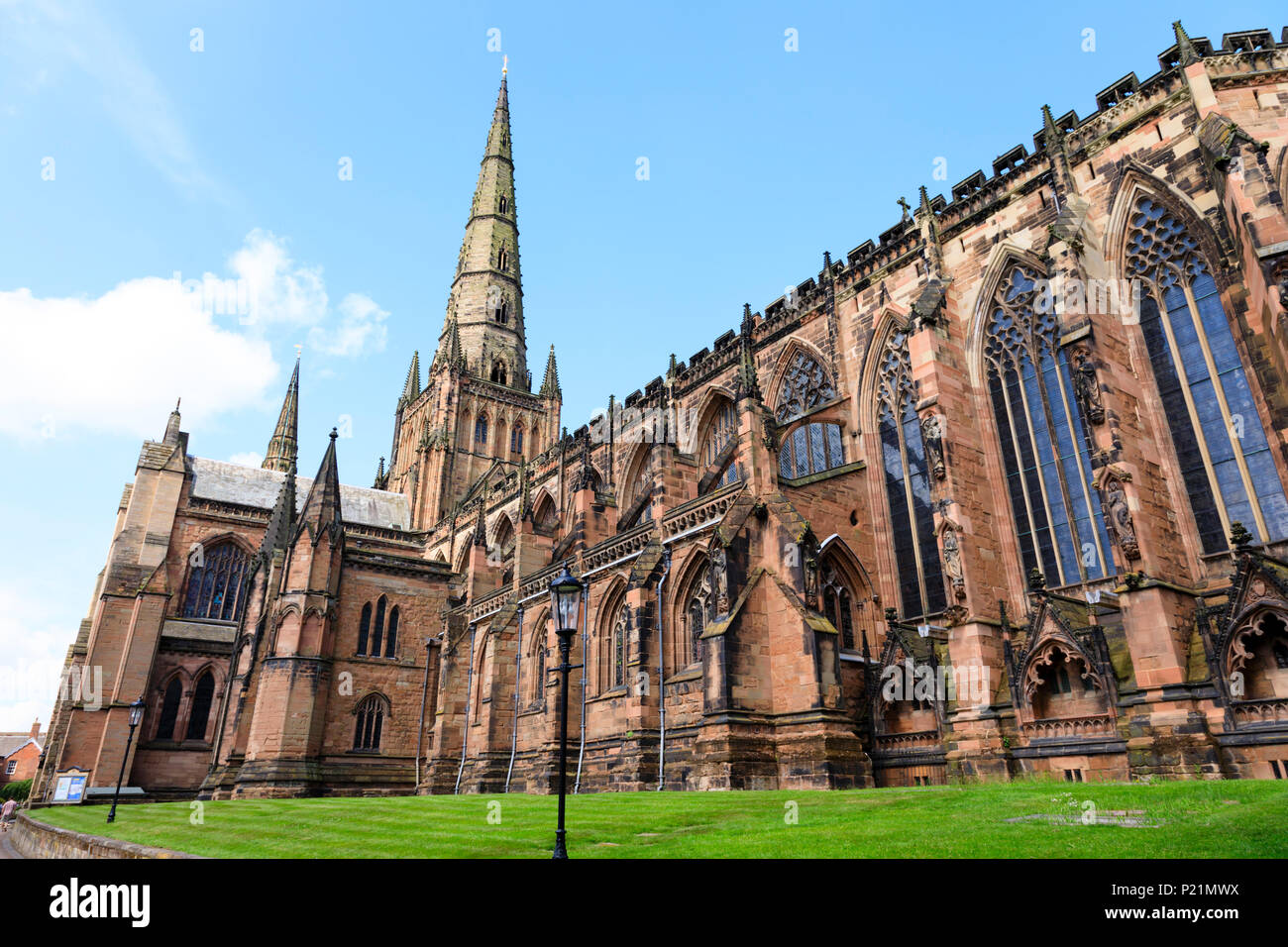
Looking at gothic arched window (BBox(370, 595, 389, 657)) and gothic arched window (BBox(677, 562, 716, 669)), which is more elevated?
gothic arched window (BBox(370, 595, 389, 657))

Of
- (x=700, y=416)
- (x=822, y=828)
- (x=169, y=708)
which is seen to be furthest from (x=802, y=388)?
(x=169, y=708)

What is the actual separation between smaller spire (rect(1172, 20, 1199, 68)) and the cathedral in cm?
21

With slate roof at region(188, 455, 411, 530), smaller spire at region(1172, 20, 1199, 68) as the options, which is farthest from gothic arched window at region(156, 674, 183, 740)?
smaller spire at region(1172, 20, 1199, 68)

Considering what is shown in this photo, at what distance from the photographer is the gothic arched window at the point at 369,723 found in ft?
107

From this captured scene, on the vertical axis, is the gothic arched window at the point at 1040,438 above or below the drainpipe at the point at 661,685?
above

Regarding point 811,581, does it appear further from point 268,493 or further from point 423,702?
point 268,493

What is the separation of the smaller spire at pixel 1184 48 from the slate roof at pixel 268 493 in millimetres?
39776

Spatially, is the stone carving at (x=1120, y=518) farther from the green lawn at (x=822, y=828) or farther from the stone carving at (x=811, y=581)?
the stone carving at (x=811, y=581)

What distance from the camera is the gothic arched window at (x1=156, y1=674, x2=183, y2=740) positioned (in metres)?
37.0

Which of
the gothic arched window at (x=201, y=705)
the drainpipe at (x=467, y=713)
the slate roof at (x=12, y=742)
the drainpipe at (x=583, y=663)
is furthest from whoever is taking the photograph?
the slate roof at (x=12, y=742)

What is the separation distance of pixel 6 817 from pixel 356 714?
1754 cm

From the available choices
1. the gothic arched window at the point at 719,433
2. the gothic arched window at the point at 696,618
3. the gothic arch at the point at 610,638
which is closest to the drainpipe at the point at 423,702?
the gothic arch at the point at 610,638

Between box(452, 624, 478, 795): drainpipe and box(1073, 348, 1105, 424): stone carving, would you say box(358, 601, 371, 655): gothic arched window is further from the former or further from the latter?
box(1073, 348, 1105, 424): stone carving

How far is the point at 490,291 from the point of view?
59031 mm
